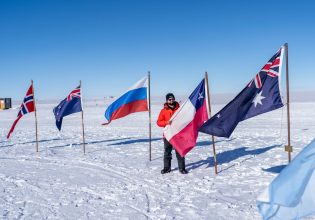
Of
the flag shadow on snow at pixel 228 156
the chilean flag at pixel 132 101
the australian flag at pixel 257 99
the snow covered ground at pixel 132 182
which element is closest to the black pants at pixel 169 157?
the snow covered ground at pixel 132 182

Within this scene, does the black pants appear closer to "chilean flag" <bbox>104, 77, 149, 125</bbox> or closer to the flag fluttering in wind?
"chilean flag" <bbox>104, 77, 149, 125</bbox>

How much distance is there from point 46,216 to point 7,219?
631 millimetres

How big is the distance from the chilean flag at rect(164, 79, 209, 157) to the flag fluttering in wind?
5.08 m

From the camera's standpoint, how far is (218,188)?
7.20m

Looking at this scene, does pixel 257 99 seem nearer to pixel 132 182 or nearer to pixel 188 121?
pixel 188 121

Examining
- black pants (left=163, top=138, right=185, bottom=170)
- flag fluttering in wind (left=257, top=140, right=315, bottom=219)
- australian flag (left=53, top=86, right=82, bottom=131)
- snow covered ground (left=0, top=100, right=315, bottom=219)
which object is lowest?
snow covered ground (left=0, top=100, right=315, bottom=219)

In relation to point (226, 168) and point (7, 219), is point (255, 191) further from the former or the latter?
point (7, 219)

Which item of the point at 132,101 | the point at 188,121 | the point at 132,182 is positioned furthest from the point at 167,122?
the point at 132,101

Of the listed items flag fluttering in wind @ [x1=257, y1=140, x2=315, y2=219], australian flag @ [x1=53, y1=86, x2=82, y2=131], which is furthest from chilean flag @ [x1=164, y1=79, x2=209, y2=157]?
australian flag @ [x1=53, y1=86, x2=82, y2=131]

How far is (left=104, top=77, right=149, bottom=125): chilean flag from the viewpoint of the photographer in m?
10.5

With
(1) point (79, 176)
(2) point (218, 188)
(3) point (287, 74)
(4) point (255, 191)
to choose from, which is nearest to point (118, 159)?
(1) point (79, 176)

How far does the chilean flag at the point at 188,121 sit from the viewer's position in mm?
8195

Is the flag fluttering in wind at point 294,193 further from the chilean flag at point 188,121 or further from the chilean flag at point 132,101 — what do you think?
the chilean flag at point 132,101

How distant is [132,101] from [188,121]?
2.87 m
